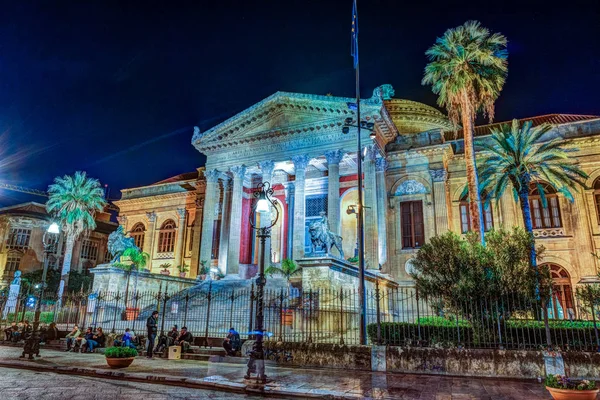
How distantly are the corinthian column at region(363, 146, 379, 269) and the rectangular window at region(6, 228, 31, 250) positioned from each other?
43283 millimetres

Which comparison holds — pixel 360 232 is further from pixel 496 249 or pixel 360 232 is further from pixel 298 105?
pixel 298 105

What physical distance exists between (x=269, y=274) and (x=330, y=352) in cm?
1340

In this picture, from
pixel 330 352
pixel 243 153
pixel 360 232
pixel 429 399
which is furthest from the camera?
pixel 243 153

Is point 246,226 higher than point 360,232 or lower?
higher

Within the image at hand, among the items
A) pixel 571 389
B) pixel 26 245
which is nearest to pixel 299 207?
pixel 571 389

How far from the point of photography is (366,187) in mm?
25969

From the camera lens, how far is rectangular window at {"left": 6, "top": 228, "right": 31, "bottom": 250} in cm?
4866

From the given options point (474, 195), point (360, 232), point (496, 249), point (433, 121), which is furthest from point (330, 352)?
point (433, 121)

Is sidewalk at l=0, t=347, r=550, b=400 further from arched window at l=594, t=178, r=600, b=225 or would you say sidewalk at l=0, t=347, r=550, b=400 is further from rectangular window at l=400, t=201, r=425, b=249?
arched window at l=594, t=178, r=600, b=225

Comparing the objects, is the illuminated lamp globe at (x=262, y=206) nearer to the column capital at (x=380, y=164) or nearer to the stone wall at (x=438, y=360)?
the stone wall at (x=438, y=360)

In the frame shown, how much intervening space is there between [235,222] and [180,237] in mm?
10735

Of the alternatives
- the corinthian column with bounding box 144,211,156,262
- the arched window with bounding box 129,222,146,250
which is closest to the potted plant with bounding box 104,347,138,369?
the corinthian column with bounding box 144,211,156,262

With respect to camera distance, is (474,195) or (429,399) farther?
(474,195)

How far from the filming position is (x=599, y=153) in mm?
25219
